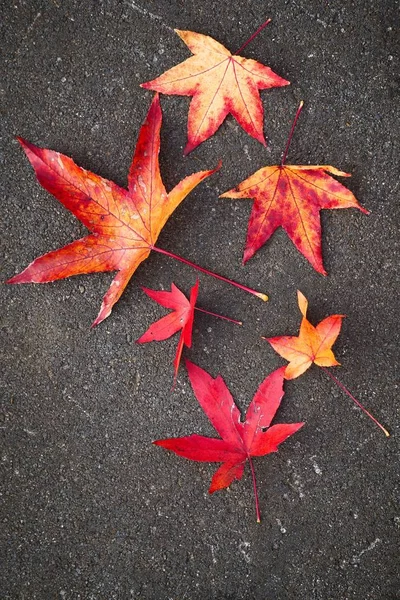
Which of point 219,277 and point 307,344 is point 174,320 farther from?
point 307,344

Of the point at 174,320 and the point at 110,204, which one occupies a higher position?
the point at 110,204

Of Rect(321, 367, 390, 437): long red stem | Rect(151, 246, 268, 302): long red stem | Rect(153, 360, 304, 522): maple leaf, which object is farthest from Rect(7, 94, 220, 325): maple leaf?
Rect(321, 367, 390, 437): long red stem

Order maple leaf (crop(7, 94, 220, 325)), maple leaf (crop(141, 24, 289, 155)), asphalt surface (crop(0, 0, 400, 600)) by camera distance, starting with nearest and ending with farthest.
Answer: maple leaf (crop(7, 94, 220, 325)) → maple leaf (crop(141, 24, 289, 155)) → asphalt surface (crop(0, 0, 400, 600))

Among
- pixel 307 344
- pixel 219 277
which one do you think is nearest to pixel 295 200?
pixel 219 277

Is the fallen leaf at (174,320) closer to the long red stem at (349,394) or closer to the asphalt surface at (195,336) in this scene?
the asphalt surface at (195,336)

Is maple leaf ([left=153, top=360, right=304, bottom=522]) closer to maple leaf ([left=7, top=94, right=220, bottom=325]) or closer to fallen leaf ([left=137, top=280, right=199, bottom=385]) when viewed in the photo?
fallen leaf ([left=137, top=280, right=199, bottom=385])

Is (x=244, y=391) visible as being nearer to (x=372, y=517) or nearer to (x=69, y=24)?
(x=372, y=517)

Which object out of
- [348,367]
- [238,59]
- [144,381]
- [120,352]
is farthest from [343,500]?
[238,59]
